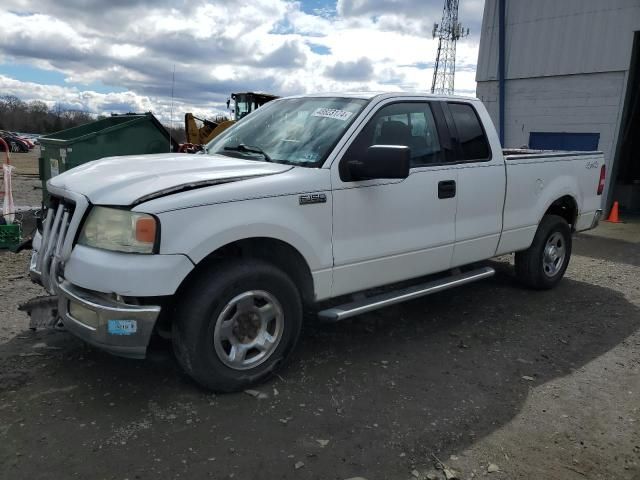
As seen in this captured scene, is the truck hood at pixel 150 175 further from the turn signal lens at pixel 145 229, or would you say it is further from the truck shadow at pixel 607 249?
the truck shadow at pixel 607 249

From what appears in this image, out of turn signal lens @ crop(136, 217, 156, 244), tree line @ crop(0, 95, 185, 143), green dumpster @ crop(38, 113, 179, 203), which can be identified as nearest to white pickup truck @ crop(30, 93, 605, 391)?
turn signal lens @ crop(136, 217, 156, 244)

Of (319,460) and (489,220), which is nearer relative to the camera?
(319,460)

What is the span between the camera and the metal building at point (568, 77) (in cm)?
1189

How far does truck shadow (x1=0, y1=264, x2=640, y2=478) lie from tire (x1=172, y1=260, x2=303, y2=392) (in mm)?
175

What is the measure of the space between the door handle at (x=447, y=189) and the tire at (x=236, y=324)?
5.13ft

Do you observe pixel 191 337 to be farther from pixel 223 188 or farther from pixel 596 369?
pixel 596 369

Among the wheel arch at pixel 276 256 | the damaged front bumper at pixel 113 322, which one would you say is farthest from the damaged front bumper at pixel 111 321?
the wheel arch at pixel 276 256

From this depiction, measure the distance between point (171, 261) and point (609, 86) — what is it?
12098 mm

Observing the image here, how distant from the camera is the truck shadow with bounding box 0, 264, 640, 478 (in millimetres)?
2902

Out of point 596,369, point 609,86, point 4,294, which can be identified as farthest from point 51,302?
point 609,86

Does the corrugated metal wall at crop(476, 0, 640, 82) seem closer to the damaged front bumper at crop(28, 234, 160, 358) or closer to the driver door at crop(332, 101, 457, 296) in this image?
the driver door at crop(332, 101, 457, 296)

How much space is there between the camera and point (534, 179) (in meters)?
5.45

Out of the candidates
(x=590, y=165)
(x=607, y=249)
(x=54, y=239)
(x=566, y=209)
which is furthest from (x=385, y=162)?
(x=607, y=249)

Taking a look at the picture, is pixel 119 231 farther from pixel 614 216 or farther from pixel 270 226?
pixel 614 216
